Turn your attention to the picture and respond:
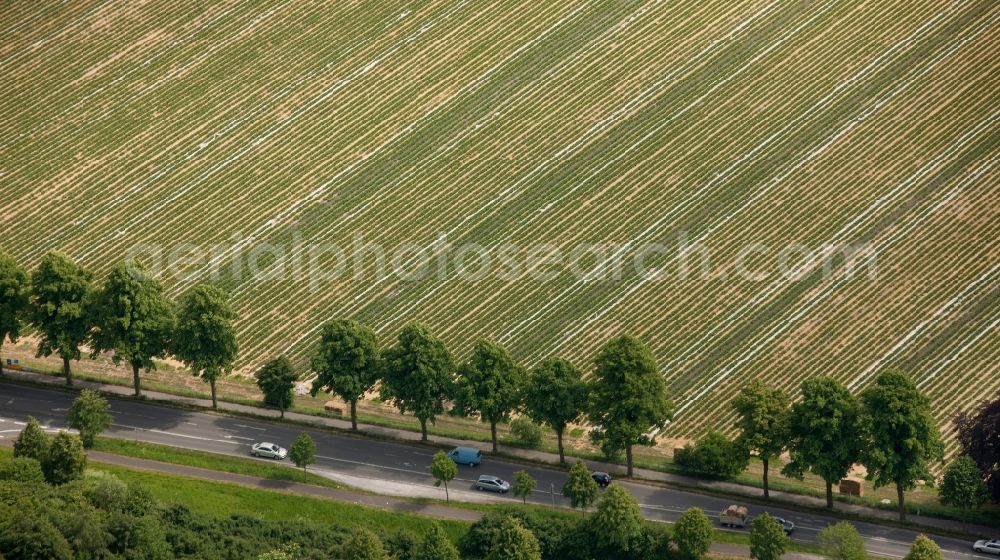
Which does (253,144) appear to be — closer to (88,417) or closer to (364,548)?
(88,417)

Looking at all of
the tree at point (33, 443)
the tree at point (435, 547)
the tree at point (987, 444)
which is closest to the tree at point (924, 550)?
the tree at point (987, 444)

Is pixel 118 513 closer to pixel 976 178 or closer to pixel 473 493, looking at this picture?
pixel 473 493

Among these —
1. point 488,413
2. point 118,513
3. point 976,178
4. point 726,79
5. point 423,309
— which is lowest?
point 118,513

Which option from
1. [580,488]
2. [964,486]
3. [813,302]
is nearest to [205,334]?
[580,488]

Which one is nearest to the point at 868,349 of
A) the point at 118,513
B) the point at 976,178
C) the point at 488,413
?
the point at 976,178

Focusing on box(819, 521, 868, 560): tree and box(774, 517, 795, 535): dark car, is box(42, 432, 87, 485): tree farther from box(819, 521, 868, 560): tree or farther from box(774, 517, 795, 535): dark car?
box(819, 521, 868, 560): tree

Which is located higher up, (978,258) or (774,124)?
(774,124)
